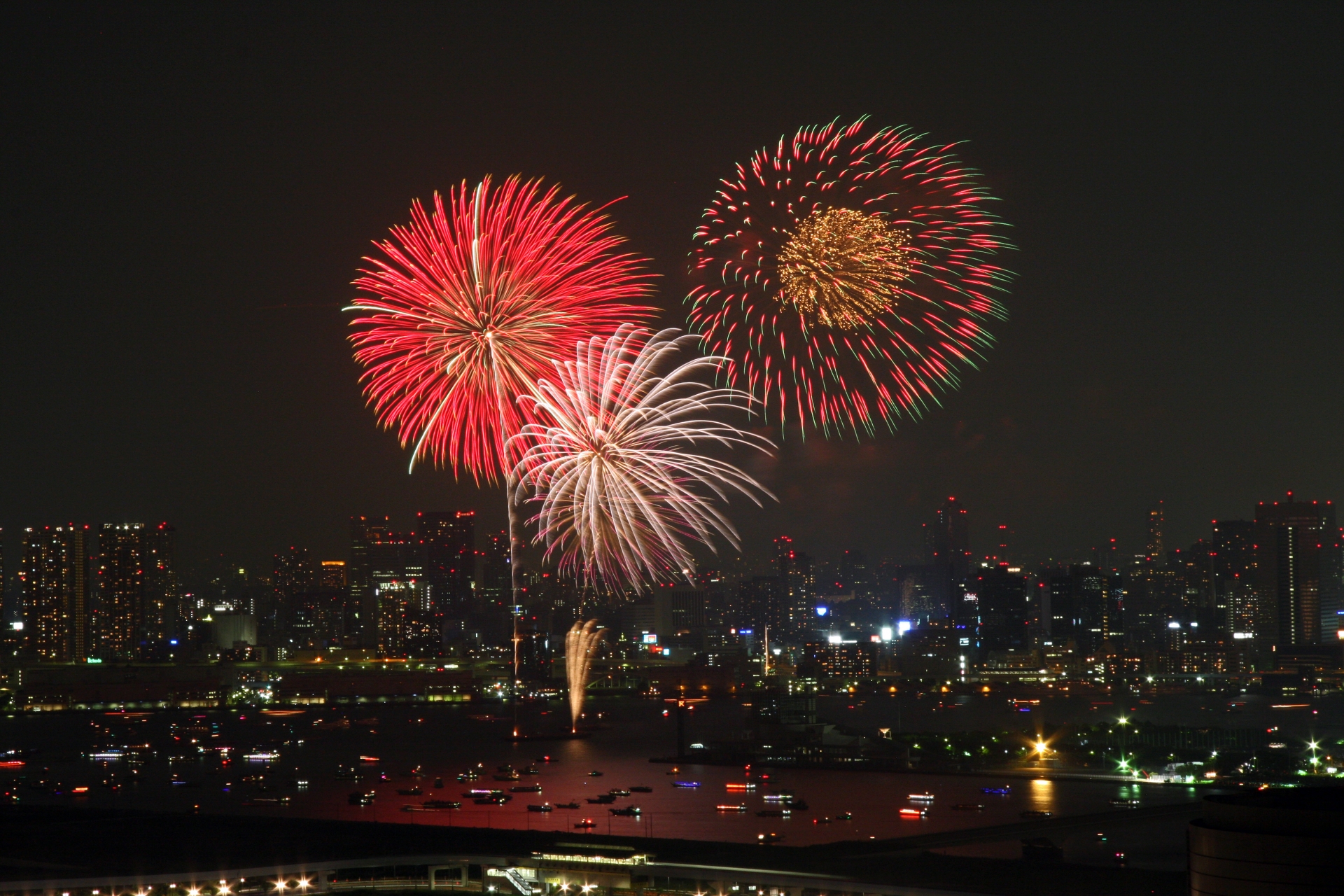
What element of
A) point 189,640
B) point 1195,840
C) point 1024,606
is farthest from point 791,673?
point 1195,840

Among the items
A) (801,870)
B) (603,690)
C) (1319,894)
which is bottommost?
(603,690)

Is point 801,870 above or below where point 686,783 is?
above

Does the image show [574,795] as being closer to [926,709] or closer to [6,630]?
[926,709]

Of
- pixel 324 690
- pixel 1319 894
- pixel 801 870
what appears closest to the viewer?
pixel 1319 894

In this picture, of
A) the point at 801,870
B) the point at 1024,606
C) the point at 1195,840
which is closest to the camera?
the point at 1195,840

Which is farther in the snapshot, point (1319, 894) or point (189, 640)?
point (189, 640)

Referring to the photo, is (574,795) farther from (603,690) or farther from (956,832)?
(603,690)

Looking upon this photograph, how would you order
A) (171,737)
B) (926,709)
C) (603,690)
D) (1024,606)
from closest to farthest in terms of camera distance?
(171,737)
(926,709)
(603,690)
(1024,606)

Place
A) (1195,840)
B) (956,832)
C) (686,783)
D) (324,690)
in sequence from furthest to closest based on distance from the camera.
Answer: (324,690) → (686,783) → (956,832) → (1195,840)

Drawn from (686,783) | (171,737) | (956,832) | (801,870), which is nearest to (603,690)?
(171,737)
